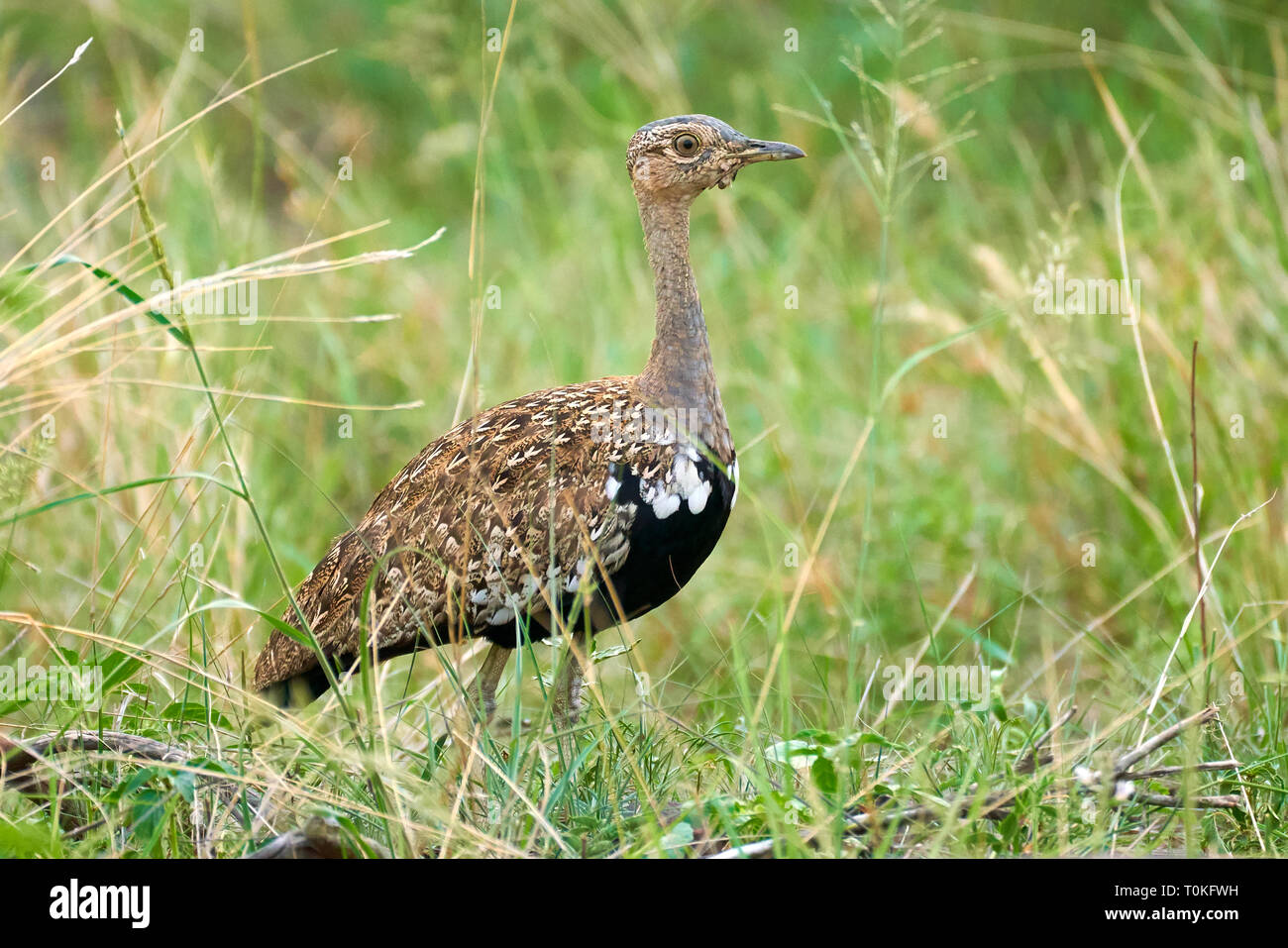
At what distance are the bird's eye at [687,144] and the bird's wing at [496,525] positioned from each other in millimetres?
674

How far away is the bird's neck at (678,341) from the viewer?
3.81m

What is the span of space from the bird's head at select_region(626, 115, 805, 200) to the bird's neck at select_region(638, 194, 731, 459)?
0.22 feet

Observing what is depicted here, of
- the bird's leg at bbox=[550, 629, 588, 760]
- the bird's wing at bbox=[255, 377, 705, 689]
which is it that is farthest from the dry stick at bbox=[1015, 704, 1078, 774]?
the bird's leg at bbox=[550, 629, 588, 760]

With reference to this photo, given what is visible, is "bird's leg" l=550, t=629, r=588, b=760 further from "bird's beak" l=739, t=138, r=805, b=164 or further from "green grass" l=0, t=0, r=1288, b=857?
"bird's beak" l=739, t=138, r=805, b=164

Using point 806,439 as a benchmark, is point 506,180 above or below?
above

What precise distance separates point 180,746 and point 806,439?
14.6ft

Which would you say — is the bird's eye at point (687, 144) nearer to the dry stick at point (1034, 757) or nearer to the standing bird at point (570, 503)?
the standing bird at point (570, 503)

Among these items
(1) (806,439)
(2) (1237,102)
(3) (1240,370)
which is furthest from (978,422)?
(2) (1237,102)

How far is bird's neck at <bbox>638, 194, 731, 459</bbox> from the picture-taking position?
3807mm

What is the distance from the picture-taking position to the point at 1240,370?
5828mm

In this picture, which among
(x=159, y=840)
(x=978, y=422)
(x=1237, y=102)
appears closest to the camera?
(x=159, y=840)

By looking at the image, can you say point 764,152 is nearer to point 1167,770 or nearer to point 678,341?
point 678,341

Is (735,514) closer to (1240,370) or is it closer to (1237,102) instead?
(1240,370)

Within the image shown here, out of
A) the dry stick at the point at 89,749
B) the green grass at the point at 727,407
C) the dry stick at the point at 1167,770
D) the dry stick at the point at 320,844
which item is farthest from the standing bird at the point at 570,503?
the dry stick at the point at 1167,770
